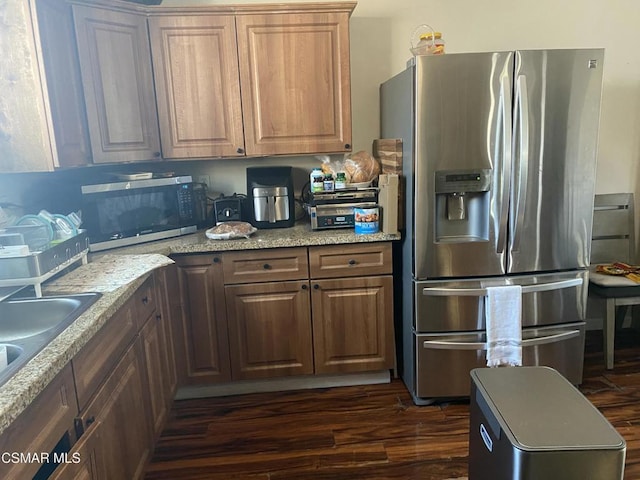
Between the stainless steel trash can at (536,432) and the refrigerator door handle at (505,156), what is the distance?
769 millimetres

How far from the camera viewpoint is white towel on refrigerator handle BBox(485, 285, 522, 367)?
2340 mm

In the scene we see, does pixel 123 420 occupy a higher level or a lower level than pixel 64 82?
lower

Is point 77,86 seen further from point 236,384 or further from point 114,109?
point 236,384

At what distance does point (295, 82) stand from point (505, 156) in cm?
115

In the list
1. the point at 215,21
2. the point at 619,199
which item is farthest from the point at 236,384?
the point at 619,199

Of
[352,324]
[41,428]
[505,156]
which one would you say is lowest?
[352,324]

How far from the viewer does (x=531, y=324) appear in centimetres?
245

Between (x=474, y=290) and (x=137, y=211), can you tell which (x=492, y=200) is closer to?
(x=474, y=290)

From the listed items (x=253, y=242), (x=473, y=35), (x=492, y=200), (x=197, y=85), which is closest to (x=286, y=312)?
(x=253, y=242)

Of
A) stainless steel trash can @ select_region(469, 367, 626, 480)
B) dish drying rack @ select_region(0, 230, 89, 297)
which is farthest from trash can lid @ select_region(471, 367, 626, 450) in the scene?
dish drying rack @ select_region(0, 230, 89, 297)

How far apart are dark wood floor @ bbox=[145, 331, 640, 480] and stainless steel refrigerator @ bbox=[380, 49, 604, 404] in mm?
199

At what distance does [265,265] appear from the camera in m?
2.48

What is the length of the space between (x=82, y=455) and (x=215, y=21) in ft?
6.82

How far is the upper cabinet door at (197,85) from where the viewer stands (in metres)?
2.46
